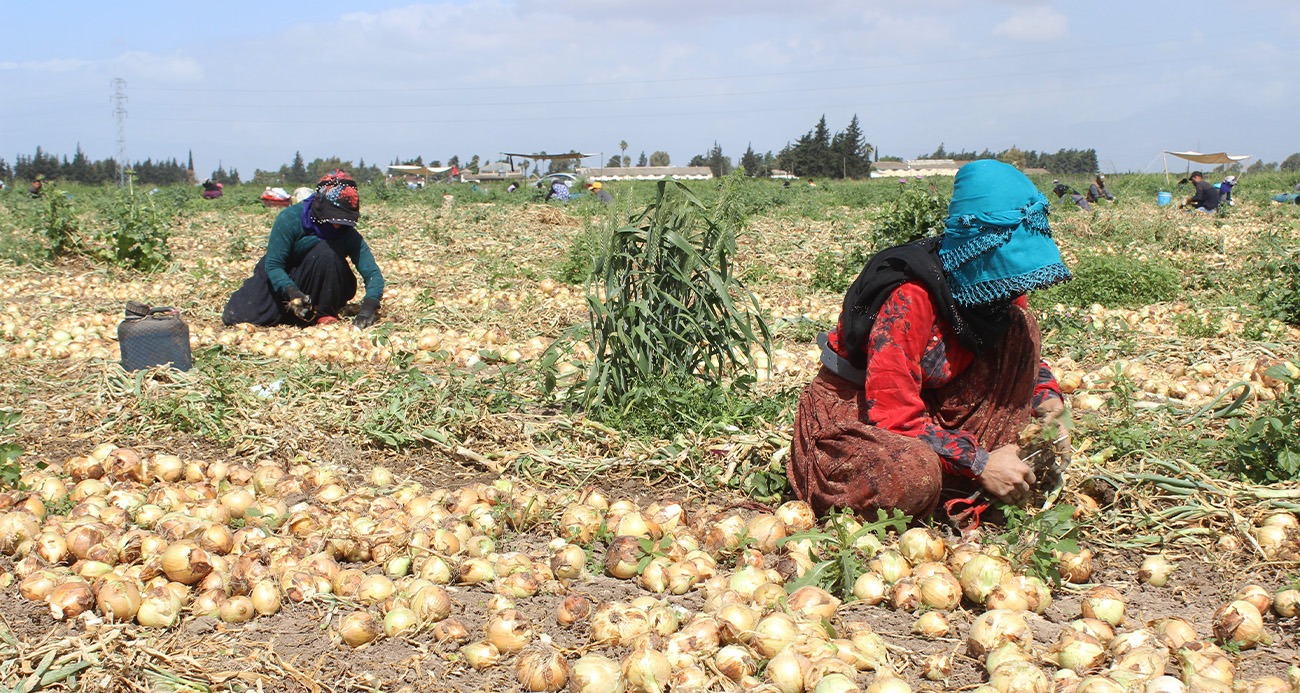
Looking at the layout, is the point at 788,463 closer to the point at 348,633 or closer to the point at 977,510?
the point at 977,510

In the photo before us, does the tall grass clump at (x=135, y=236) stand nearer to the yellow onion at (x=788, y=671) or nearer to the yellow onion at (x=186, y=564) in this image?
the yellow onion at (x=186, y=564)

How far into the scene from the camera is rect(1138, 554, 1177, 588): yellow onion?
2.35m

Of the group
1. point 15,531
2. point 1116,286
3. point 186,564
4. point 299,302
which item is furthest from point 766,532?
point 1116,286

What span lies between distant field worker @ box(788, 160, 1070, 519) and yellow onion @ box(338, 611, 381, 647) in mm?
1211

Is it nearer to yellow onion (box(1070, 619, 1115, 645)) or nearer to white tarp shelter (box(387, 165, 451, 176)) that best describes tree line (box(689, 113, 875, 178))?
white tarp shelter (box(387, 165, 451, 176))

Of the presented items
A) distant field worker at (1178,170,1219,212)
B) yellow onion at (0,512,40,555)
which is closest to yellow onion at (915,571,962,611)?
yellow onion at (0,512,40,555)

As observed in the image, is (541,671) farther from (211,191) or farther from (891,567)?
(211,191)

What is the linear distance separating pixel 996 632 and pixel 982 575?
0.87ft

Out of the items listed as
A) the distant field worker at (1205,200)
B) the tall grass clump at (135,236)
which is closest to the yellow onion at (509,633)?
the tall grass clump at (135,236)

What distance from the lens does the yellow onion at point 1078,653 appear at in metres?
1.85

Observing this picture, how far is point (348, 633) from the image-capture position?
211 centimetres

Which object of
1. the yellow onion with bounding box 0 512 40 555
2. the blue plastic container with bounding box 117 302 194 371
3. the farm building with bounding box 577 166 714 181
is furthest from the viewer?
the farm building with bounding box 577 166 714 181

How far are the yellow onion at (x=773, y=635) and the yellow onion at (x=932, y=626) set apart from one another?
322 millimetres

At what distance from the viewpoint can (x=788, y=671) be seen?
1.80 m
